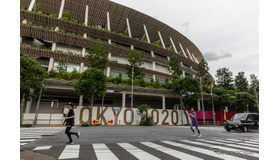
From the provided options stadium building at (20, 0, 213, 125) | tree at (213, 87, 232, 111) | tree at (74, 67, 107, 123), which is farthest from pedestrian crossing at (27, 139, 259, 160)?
tree at (213, 87, 232, 111)

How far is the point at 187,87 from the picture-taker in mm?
26516

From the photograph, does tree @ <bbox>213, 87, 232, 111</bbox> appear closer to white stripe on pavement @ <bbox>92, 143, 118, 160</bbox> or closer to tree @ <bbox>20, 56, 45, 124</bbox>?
white stripe on pavement @ <bbox>92, 143, 118, 160</bbox>

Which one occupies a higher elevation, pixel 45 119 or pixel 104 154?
pixel 104 154

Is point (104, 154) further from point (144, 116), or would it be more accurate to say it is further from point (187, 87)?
point (187, 87)

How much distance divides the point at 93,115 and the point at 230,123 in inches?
707

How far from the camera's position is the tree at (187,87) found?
86.6 feet

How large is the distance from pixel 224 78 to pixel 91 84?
44.9 m

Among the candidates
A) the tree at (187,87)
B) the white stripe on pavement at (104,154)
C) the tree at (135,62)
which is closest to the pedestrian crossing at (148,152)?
the white stripe on pavement at (104,154)

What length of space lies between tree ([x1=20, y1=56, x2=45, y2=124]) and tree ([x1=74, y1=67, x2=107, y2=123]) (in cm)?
455

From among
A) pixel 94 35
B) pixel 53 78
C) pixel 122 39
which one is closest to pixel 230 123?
pixel 53 78

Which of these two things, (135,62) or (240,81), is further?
(240,81)

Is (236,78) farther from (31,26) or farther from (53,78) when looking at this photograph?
(31,26)

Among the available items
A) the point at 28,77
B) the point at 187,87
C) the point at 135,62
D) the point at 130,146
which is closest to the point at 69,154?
the point at 130,146

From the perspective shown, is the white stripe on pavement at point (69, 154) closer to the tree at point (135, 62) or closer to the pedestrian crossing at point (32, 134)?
the pedestrian crossing at point (32, 134)
